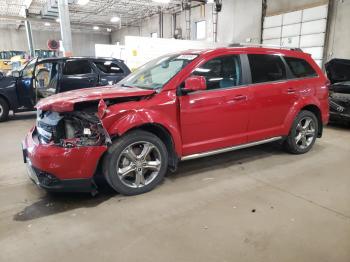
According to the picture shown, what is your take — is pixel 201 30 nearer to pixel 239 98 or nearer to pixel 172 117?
pixel 239 98

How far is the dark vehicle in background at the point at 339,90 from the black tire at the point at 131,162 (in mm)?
4577

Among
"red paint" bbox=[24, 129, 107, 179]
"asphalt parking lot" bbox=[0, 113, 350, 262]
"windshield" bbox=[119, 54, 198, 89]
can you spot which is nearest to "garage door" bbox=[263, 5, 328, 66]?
"asphalt parking lot" bbox=[0, 113, 350, 262]

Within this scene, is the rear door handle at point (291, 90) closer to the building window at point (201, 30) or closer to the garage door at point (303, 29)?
the garage door at point (303, 29)

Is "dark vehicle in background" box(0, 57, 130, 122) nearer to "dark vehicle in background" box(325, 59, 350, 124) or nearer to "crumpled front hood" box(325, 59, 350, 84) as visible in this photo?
"dark vehicle in background" box(325, 59, 350, 124)

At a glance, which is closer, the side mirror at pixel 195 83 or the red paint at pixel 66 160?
the red paint at pixel 66 160

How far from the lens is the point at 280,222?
246cm

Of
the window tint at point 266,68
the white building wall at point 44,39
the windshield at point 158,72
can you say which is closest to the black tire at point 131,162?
the windshield at point 158,72

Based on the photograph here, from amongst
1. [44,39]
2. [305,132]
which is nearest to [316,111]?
[305,132]

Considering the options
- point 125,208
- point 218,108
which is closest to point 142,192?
point 125,208

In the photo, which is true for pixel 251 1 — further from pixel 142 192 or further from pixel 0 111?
pixel 142 192

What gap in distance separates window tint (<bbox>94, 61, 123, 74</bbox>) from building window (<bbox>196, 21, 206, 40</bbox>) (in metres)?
9.65

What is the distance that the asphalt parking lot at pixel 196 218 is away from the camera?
2092mm

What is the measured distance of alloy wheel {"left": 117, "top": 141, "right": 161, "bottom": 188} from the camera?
2873 millimetres

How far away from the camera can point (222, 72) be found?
11.3 feet
